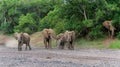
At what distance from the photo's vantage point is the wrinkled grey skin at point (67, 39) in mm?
36312

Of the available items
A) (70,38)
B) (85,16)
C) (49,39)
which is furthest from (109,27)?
(49,39)

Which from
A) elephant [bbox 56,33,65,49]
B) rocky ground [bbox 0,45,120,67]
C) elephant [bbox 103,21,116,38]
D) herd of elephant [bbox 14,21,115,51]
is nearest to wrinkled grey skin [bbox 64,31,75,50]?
herd of elephant [bbox 14,21,115,51]

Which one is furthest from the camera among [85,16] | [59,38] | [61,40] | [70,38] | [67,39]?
[85,16]

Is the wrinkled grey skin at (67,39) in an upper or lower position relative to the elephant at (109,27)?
lower

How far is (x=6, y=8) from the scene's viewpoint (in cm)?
5856

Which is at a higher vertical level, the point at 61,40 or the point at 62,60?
the point at 62,60

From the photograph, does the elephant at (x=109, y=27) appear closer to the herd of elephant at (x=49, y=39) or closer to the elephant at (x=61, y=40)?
the herd of elephant at (x=49, y=39)

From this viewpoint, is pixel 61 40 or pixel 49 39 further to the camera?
pixel 49 39

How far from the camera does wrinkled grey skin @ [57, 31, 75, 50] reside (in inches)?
1430

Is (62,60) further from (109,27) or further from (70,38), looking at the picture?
(109,27)

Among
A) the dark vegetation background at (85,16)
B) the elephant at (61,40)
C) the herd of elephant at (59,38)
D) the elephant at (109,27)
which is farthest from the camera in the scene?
the dark vegetation background at (85,16)

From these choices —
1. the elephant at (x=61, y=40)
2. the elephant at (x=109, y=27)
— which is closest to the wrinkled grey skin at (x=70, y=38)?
the elephant at (x=61, y=40)

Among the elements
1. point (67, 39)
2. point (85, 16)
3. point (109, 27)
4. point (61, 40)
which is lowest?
Answer: point (61, 40)

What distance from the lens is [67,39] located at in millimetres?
36875
